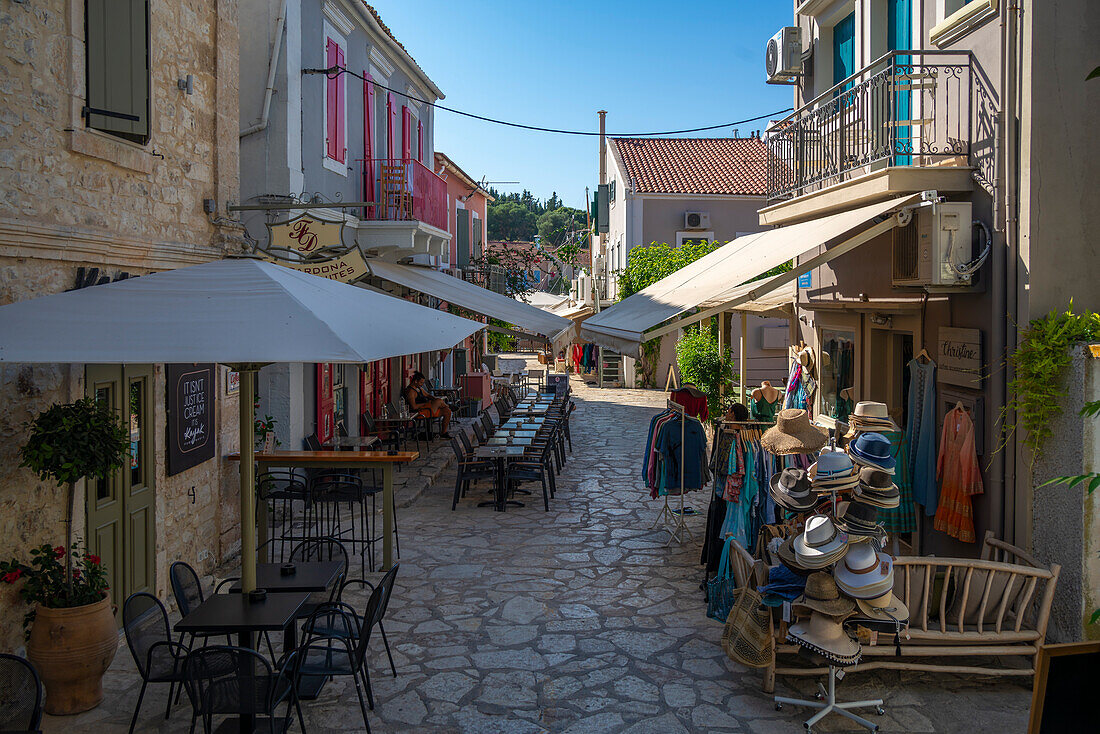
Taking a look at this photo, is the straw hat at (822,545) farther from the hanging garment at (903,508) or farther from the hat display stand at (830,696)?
the hanging garment at (903,508)

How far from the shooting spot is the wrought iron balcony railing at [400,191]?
13.4 metres

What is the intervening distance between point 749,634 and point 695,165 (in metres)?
24.4

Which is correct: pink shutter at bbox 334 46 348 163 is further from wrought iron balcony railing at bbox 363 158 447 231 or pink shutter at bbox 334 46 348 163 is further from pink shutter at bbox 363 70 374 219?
pink shutter at bbox 363 70 374 219

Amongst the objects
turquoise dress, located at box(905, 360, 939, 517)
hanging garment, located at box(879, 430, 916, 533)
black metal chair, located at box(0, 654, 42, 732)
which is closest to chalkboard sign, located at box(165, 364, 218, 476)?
black metal chair, located at box(0, 654, 42, 732)

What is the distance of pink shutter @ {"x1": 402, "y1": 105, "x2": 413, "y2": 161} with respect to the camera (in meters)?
16.2

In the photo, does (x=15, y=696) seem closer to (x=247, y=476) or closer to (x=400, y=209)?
(x=247, y=476)

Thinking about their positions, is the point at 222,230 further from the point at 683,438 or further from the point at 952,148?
the point at 952,148

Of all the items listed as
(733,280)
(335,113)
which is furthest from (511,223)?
(733,280)

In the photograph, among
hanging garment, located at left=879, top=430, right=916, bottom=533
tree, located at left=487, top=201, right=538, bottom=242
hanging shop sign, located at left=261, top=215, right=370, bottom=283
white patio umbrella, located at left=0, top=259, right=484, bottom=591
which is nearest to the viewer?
white patio umbrella, located at left=0, top=259, right=484, bottom=591

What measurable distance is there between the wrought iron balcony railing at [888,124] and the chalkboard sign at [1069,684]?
18.0ft

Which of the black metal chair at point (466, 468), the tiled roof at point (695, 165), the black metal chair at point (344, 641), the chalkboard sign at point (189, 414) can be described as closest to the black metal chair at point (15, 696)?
the black metal chair at point (344, 641)

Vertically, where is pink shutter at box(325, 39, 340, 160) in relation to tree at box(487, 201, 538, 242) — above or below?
below

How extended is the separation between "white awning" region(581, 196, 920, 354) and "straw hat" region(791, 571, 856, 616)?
3.03m

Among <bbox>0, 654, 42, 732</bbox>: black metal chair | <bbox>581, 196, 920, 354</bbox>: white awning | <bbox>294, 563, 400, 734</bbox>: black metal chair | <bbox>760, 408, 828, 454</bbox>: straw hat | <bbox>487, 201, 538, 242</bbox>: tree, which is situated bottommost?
<bbox>0, 654, 42, 732</bbox>: black metal chair
